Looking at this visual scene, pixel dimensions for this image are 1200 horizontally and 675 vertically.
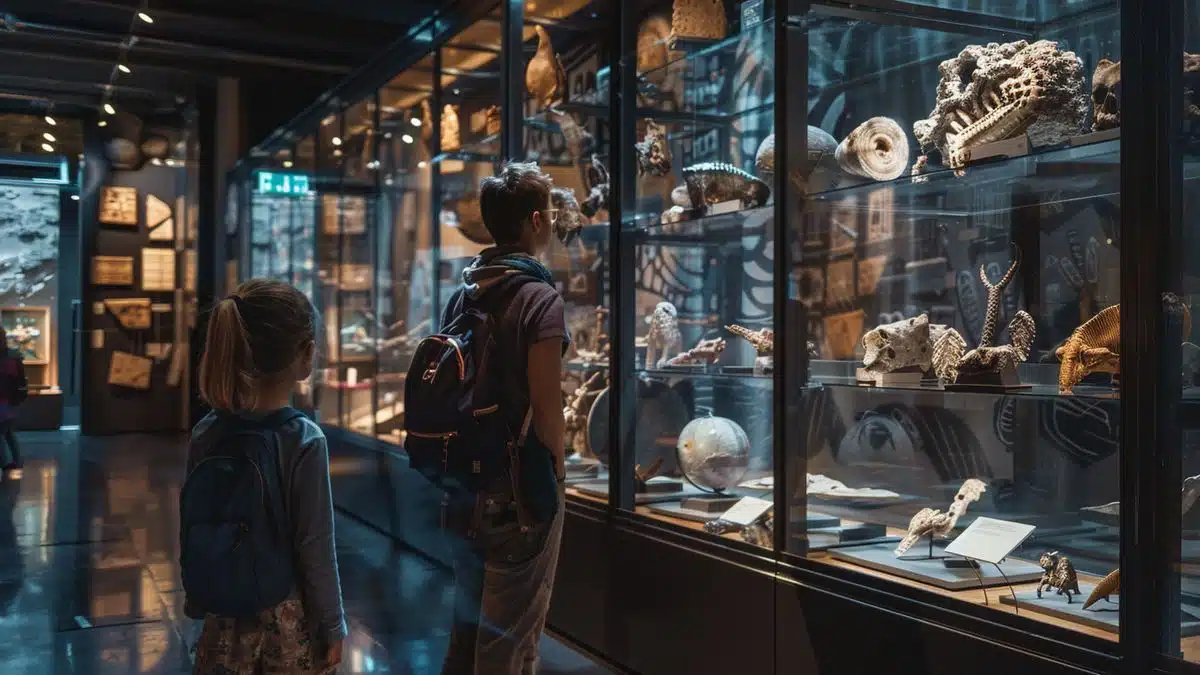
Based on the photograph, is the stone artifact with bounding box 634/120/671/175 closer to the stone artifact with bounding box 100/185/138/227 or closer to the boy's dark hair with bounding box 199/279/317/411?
the boy's dark hair with bounding box 199/279/317/411

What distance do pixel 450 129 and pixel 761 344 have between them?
2.71m

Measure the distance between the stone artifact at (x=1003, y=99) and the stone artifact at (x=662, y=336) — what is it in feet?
4.70

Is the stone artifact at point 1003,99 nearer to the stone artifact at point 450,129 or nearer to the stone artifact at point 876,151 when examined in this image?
the stone artifact at point 876,151

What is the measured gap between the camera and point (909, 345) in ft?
9.66

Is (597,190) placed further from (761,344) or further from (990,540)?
(990,540)

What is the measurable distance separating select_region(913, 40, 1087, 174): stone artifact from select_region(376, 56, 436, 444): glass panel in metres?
3.60

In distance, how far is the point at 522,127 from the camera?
4.86m

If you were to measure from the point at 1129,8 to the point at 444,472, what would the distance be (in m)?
1.71

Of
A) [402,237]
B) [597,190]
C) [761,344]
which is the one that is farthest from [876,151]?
[402,237]

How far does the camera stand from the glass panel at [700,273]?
12.2ft

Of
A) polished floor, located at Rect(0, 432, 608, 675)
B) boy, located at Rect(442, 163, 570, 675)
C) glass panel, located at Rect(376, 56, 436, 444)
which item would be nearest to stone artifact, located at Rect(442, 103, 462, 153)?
glass panel, located at Rect(376, 56, 436, 444)

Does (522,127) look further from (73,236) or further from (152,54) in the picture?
(73,236)

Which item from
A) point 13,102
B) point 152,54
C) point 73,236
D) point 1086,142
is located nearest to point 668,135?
point 1086,142

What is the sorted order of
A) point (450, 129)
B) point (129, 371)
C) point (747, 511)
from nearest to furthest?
point (747, 511), point (450, 129), point (129, 371)
